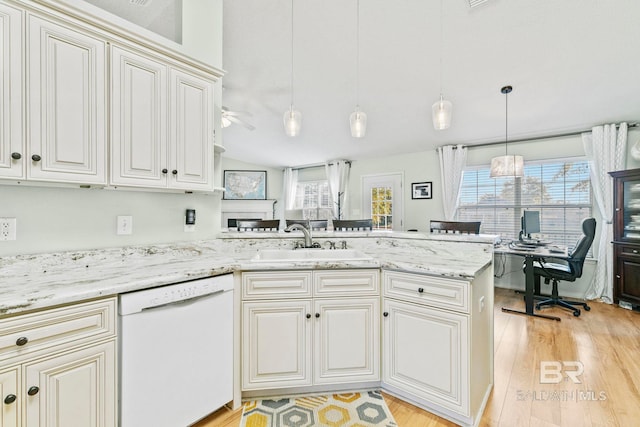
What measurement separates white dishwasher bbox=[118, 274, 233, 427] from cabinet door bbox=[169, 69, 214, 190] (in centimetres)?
67

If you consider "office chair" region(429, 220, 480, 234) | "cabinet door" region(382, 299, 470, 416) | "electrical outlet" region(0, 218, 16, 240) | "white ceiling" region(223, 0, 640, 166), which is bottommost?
"cabinet door" region(382, 299, 470, 416)

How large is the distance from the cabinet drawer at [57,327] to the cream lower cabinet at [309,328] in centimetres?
66

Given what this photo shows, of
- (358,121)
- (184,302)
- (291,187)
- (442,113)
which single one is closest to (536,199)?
(442,113)

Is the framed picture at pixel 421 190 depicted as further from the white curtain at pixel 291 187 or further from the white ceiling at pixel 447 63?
the white curtain at pixel 291 187

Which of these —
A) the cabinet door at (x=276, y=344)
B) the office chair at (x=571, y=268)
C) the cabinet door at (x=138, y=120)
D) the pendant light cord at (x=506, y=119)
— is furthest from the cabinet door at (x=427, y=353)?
the pendant light cord at (x=506, y=119)

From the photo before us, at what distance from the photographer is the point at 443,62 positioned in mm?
2867

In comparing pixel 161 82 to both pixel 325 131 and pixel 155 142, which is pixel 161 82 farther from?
pixel 325 131

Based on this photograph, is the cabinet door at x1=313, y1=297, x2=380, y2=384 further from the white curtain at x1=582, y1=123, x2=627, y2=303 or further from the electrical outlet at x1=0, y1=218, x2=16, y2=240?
the white curtain at x1=582, y1=123, x2=627, y2=303

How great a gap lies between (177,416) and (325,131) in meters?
4.15

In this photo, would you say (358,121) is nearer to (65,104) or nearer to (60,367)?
(65,104)

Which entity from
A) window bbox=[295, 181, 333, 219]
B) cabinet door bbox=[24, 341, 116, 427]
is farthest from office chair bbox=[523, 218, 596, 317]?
cabinet door bbox=[24, 341, 116, 427]

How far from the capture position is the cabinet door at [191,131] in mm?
Result: 1680

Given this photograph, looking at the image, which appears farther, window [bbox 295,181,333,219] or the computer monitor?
window [bbox 295,181,333,219]

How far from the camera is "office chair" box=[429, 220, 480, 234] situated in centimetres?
278
